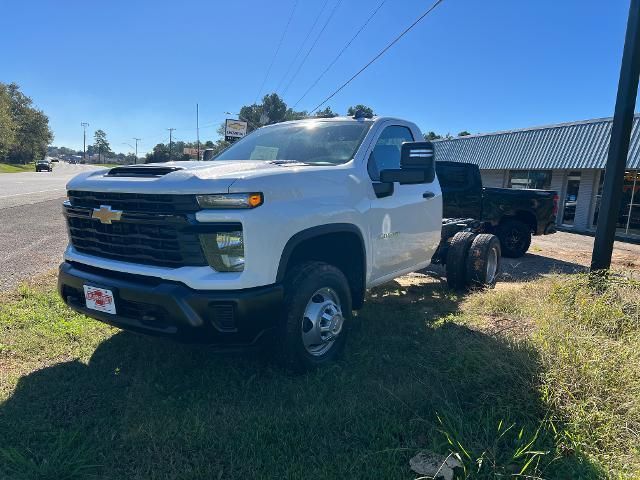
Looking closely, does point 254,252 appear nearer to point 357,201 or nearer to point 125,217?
point 125,217

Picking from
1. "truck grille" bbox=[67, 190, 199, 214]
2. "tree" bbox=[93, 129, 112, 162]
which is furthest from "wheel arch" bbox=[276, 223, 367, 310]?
"tree" bbox=[93, 129, 112, 162]

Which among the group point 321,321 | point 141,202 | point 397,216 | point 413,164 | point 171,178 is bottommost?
point 321,321

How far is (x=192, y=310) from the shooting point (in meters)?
2.65

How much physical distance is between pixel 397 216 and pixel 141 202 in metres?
2.28

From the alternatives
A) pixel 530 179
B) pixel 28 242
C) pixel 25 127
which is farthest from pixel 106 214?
pixel 25 127

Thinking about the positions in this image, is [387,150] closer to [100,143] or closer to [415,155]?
[415,155]

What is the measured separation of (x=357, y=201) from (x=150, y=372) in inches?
80.3

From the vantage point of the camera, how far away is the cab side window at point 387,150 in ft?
12.9

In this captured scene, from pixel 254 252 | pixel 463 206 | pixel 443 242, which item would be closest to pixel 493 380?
pixel 254 252

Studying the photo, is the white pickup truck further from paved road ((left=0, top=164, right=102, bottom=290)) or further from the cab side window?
paved road ((left=0, top=164, right=102, bottom=290))

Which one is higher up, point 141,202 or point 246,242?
point 141,202

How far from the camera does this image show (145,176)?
9.86ft

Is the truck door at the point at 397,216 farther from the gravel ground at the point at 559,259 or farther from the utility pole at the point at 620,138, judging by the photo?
the gravel ground at the point at 559,259

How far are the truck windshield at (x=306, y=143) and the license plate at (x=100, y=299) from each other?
187 cm
